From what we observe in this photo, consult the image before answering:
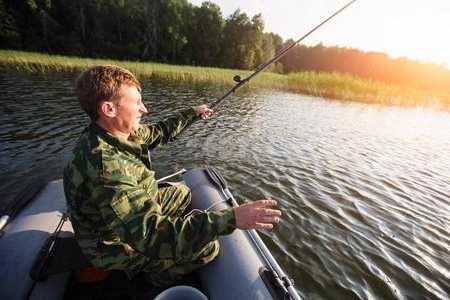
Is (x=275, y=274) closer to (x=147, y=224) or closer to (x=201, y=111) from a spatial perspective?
(x=147, y=224)

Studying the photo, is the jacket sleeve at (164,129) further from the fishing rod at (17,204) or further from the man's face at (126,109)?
the fishing rod at (17,204)

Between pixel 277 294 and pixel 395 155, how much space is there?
814cm

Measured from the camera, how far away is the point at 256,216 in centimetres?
153

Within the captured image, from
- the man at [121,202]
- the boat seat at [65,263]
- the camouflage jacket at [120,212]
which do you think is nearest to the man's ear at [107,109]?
the man at [121,202]

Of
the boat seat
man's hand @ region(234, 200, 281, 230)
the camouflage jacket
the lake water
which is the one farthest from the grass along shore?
man's hand @ region(234, 200, 281, 230)

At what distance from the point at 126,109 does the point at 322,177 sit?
5.44 metres

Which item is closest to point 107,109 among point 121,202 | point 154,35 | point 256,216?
point 121,202

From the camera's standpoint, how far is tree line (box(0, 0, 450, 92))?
38188 mm

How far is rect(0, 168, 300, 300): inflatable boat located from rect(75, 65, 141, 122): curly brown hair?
1.18 m

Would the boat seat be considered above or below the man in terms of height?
below

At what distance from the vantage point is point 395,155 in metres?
8.36

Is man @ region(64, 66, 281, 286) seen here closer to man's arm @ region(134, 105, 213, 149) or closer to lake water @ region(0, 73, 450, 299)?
man's arm @ region(134, 105, 213, 149)

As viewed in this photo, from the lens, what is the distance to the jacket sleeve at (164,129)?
312cm

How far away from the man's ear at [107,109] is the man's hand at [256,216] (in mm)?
1009
